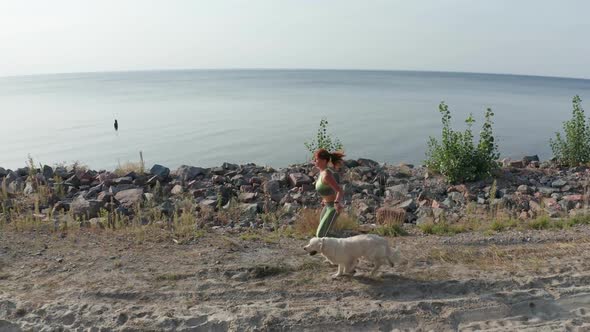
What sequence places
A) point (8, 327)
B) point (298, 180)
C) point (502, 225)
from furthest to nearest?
point (298, 180) < point (502, 225) < point (8, 327)

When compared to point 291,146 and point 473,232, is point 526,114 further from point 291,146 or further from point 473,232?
point 473,232

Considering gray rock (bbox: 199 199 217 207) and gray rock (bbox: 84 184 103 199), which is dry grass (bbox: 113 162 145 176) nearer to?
gray rock (bbox: 84 184 103 199)

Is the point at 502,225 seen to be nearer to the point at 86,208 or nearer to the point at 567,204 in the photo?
the point at 567,204

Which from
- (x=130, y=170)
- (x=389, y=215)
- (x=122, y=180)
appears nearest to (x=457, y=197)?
(x=389, y=215)

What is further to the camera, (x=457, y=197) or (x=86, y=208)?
(x=457, y=197)

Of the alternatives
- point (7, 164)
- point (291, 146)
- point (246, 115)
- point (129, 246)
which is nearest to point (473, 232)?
point (129, 246)

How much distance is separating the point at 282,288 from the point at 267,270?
606mm

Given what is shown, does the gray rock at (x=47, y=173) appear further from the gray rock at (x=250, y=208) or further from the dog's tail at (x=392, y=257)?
the dog's tail at (x=392, y=257)

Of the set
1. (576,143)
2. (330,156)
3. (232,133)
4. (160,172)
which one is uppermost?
(330,156)

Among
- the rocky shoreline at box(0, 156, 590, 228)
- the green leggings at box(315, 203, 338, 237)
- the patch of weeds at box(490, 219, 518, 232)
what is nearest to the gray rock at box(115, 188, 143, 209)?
the rocky shoreline at box(0, 156, 590, 228)

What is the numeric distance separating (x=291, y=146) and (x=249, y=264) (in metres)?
21.5

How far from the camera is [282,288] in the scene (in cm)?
673

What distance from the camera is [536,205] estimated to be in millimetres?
11719

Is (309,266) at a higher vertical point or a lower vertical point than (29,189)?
higher
